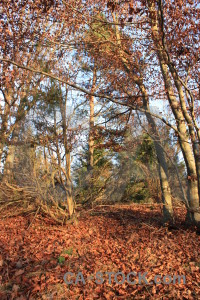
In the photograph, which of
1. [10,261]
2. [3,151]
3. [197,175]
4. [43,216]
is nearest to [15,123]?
[3,151]

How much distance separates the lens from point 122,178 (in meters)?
7.99

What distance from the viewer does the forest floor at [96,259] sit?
3.14 metres

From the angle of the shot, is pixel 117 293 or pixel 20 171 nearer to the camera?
pixel 117 293

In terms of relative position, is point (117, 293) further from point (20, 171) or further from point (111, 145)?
point (111, 145)

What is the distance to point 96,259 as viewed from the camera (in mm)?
4031

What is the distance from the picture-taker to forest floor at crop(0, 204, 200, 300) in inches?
123

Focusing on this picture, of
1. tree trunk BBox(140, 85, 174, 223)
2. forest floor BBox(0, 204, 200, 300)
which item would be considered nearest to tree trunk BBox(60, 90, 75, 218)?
forest floor BBox(0, 204, 200, 300)

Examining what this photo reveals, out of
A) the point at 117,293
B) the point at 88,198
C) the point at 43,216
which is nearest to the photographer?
the point at 117,293

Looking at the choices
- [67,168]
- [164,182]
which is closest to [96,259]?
[67,168]

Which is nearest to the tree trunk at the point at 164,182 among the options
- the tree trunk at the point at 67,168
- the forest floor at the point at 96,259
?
the forest floor at the point at 96,259

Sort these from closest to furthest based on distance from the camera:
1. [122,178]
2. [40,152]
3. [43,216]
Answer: [40,152] → [43,216] → [122,178]

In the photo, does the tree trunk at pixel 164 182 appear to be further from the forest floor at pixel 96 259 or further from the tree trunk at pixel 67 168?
the tree trunk at pixel 67 168

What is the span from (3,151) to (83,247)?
18.6 ft

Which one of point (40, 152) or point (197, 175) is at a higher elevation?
point (40, 152)
